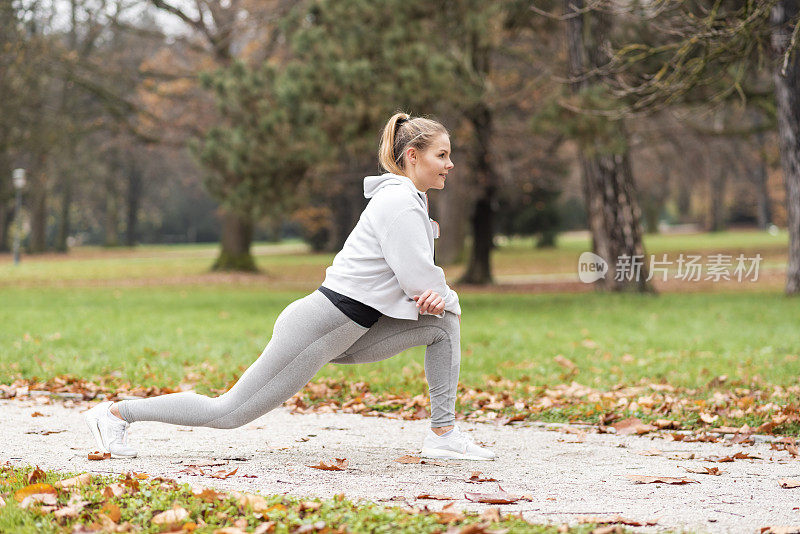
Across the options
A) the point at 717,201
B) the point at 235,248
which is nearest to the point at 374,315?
the point at 235,248

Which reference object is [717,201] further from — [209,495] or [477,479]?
[209,495]

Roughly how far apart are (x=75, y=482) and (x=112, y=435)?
0.68 m

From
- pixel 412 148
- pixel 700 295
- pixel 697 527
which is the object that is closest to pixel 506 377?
pixel 412 148

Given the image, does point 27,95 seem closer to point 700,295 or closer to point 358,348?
point 700,295

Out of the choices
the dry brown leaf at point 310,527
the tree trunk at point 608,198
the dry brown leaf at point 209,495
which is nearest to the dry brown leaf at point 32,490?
the dry brown leaf at point 209,495

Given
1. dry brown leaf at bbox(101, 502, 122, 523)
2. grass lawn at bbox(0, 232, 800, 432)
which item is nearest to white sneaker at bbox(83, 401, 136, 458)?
dry brown leaf at bbox(101, 502, 122, 523)

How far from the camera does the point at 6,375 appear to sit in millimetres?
7379

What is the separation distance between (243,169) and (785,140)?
882 cm

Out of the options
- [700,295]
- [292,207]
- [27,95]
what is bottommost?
[700,295]

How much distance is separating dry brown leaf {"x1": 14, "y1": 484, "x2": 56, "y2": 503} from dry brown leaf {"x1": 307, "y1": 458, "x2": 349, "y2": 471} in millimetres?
1208

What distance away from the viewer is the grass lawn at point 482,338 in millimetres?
7652

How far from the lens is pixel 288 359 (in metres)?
4.21

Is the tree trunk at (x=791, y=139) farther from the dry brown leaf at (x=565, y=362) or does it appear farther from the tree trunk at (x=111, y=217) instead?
the tree trunk at (x=111, y=217)

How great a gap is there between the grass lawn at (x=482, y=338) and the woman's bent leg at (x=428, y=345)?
185cm
